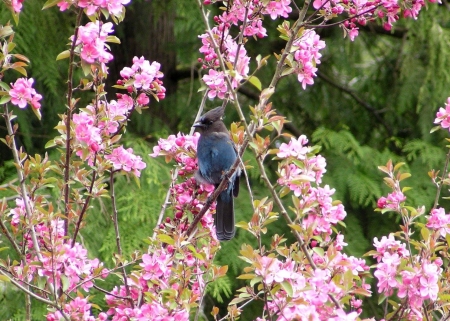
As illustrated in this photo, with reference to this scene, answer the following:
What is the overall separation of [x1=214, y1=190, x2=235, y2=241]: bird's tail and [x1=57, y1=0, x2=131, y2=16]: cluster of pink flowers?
1332 millimetres

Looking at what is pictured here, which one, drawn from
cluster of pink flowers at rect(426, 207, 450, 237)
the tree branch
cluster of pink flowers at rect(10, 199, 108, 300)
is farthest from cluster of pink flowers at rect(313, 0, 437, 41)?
the tree branch

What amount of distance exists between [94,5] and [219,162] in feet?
5.22

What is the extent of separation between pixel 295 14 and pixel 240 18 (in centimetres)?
269

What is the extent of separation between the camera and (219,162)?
3.36m

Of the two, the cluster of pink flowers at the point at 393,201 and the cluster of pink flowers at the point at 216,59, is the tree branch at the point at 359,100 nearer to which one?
the cluster of pink flowers at the point at 216,59

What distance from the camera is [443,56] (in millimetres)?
4508

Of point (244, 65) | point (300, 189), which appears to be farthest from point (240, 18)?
point (300, 189)

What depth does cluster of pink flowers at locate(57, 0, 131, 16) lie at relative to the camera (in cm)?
184

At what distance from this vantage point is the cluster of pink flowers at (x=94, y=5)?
6.03ft

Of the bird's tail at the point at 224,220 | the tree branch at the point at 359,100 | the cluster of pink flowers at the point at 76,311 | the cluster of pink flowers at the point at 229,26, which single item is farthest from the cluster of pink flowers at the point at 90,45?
the tree branch at the point at 359,100

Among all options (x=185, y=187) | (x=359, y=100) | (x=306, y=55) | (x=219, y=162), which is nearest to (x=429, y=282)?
(x=306, y=55)

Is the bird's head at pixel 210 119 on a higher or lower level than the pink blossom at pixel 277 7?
lower

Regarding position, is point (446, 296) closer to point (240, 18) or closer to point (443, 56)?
point (240, 18)

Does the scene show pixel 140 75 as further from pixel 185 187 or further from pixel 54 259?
pixel 54 259
